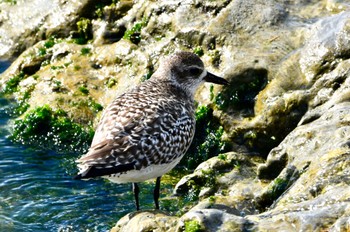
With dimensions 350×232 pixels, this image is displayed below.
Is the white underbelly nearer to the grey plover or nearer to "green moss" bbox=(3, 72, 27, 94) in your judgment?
the grey plover

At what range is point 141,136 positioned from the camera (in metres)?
7.57

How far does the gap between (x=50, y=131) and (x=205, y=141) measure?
2.24m

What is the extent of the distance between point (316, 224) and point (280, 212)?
43 centimetres

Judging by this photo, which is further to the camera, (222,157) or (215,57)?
(215,57)

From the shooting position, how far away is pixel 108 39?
461 inches

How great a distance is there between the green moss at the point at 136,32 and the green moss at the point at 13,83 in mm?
1768

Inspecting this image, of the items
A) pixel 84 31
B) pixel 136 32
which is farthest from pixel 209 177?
pixel 84 31

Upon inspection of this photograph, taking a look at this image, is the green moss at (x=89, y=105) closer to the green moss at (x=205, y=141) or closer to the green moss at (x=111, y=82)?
the green moss at (x=111, y=82)

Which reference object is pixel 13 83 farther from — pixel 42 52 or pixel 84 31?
pixel 84 31

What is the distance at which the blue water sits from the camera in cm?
877

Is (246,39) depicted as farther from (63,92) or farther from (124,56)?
(63,92)

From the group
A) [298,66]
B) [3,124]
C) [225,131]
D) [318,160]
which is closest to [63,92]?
[3,124]

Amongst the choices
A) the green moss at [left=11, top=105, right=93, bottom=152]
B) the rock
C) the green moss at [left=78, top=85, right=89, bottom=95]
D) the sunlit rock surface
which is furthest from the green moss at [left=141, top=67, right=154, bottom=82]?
the rock

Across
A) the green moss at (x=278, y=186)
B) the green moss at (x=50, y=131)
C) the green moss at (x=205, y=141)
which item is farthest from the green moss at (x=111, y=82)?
the green moss at (x=278, y=186)
